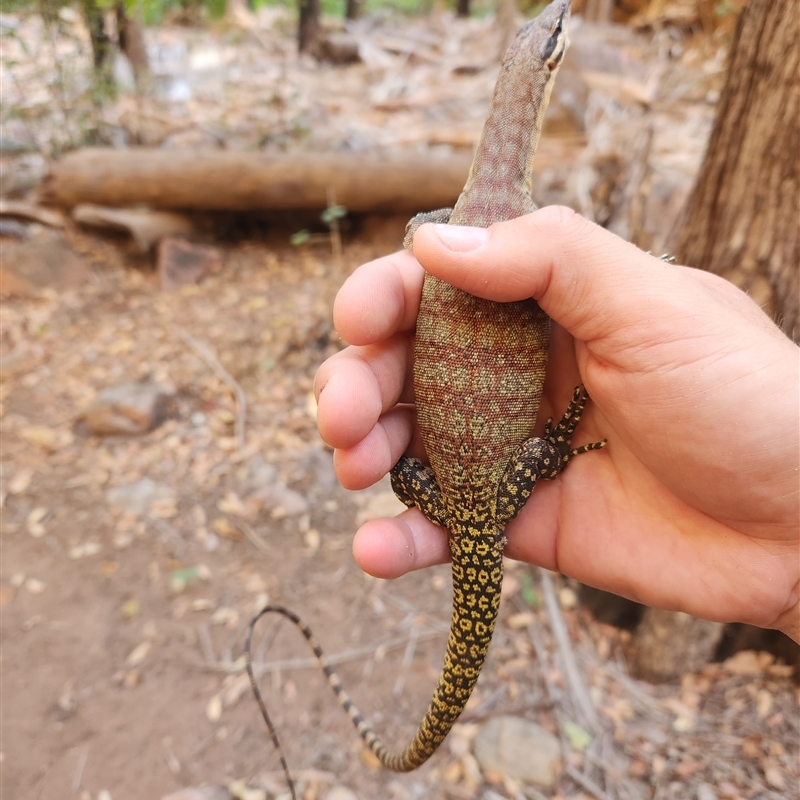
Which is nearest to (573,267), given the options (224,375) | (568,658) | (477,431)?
(477,431)

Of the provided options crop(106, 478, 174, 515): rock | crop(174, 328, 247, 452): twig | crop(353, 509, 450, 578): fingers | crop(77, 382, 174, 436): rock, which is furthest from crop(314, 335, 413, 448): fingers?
crop(77, 382, 174, 436): rock

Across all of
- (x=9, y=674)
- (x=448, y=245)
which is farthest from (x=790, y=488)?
(x=9, y=674)

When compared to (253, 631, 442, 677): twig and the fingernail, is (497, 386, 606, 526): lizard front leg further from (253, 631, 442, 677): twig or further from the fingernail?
(253, 631, 442, 677): twig

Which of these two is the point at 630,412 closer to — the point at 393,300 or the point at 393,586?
the point at 393,300

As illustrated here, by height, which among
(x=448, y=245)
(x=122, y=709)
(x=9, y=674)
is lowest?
(x=122, y=709)

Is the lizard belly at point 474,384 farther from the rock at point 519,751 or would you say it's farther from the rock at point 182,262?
the rock at point 182,262

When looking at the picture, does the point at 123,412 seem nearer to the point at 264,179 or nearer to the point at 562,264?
the point at 264,179
